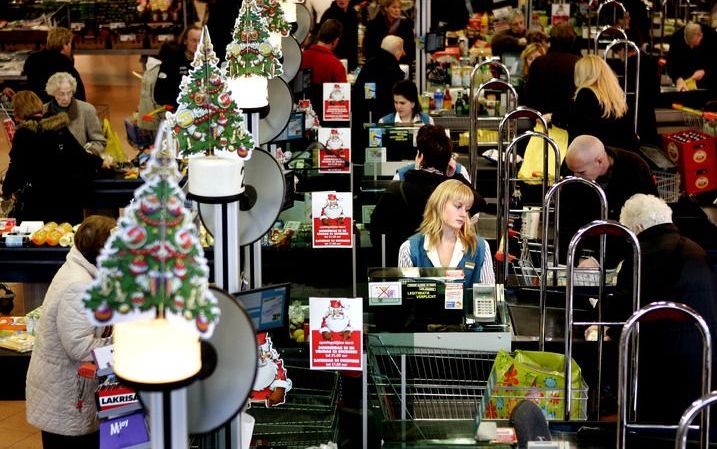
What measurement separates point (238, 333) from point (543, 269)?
108 inches

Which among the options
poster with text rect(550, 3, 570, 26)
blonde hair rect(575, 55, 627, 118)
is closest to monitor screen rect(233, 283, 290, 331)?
blonde hair rect(575, 55, 627, 118)

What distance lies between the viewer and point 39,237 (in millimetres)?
7129

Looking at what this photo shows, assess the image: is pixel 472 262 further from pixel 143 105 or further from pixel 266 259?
pixel 143 105

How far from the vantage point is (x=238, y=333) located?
2.97 meters

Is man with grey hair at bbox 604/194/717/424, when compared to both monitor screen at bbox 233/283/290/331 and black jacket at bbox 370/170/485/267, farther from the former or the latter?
monitor screen at bbox 233/283/290/331

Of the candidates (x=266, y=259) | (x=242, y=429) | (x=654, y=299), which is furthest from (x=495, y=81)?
(x=242, y=429)

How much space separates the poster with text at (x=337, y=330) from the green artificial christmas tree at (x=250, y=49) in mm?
1020

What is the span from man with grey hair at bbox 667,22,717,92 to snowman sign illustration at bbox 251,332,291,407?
323 inches

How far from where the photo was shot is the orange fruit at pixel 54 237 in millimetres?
7113

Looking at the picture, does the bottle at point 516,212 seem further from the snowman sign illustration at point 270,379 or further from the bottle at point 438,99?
the bottle at point 438,99

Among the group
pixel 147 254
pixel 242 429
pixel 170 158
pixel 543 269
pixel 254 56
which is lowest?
pixel 242 429

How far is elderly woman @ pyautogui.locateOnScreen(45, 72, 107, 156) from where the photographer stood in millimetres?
8586

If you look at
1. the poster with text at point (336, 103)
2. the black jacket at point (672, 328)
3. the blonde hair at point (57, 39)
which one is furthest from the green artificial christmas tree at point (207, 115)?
the blonde hair at point (57, 39)

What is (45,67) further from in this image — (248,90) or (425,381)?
(425,381)
